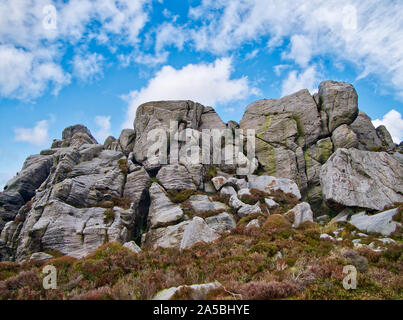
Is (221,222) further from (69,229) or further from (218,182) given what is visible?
(69,229)

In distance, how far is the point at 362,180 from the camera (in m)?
29.3

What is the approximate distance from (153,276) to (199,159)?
29.4 m

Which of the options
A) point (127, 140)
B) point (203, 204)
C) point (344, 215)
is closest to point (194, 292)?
point (203, 204)

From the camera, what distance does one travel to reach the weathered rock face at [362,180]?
27750mm

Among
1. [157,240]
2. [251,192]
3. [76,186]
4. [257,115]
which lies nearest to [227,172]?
[251,192]

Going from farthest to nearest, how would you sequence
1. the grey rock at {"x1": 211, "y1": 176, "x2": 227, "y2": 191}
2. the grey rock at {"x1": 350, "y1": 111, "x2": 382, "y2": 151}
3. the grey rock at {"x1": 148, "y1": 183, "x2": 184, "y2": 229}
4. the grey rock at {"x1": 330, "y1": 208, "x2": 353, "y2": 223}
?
1. the grey rock at {"x1": 350, "y1": 111, "x2": 382, "y2": 151}
2. the grey rock at {"x1": 211, "y1": 176, "x2": 227, "y2": 191}
3. the grey rock at {"x1": 148, "y1": 183, "x2": 184, "y2": 229}
4. the grey rock at {"x1": 330, "y1": 208, "x2": 353, "y2": 223}

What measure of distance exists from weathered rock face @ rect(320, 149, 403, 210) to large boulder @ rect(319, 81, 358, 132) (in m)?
11.8

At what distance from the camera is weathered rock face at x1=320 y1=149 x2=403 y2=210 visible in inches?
1093

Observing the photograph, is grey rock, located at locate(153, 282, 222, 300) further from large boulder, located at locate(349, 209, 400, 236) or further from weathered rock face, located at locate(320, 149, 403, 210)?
weathered rock face, located at locate(320, 149, 403, 210)

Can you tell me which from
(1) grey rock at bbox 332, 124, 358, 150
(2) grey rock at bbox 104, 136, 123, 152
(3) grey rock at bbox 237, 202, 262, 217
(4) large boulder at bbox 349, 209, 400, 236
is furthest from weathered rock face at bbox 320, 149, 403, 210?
(2) grey rock at bbox 104, 136, 123, 152

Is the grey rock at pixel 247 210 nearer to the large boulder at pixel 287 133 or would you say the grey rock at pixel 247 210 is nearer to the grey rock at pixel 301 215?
the grey rock at pixel 301 215

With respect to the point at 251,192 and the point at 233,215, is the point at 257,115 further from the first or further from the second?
the point at 233,215
